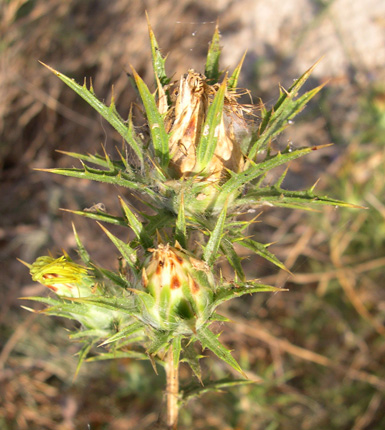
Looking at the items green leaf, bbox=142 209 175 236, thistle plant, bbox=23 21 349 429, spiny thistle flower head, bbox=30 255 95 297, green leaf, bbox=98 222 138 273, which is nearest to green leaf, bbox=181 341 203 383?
thistle plant, bbox=23 21 349 429

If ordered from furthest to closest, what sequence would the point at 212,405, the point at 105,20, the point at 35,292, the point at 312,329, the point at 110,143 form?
the point at 105,20 < the point at 110,143 < the point at 312,329 < the point at 35,292 < the point at 212,405

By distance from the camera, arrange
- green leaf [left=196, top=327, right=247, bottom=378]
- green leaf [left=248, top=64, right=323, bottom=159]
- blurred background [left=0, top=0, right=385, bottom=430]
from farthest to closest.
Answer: blurred background [left=0, top=0, right=385, bottom=430] < green leaf [left=248, top=64, right=323, bottom=159] < green leaf [left=196, top=327, right=247, bottom=378]

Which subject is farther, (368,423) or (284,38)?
(284,38)

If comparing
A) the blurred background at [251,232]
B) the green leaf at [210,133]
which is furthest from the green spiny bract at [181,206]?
→ the blurred background at [251,232]

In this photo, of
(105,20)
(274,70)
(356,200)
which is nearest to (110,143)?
(105,20)

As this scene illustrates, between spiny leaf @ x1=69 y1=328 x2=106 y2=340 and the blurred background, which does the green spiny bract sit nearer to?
spiny leaf @ x1=69 y1=328 x2=106 y2=340

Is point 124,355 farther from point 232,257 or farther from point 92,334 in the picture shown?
point 232,257

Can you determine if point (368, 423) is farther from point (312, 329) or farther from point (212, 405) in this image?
point (212, 405)

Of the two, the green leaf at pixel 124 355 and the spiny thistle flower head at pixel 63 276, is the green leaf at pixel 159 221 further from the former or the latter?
the green leaf at pixel 124 355
